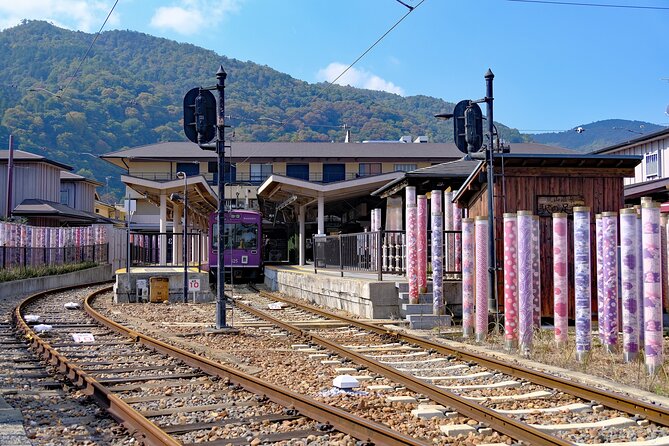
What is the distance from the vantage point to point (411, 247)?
14.6 meters

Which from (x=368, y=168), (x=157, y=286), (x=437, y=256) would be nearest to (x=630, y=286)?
(x=437, y=256)

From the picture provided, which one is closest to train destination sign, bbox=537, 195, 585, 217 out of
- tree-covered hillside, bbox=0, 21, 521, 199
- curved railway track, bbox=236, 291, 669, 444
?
curved railway track, bbox=236, 291, 669, 444

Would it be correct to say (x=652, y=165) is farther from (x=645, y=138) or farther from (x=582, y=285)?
(x=582, y=285)

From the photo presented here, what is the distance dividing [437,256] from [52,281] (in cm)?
2054

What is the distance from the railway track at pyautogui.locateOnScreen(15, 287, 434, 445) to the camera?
5809mm

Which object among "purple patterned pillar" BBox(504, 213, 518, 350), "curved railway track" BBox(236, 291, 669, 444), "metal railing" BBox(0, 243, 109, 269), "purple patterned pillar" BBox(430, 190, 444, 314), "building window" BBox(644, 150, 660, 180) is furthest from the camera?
"building window" BBox(644, 150, 660, 180)

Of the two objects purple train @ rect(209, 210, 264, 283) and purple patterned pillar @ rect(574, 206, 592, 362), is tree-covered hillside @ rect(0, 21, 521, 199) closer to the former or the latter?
purple train @ rect(209, 210, 264, 283)

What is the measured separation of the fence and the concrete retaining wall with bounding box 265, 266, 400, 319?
23.2 inches

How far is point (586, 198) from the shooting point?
14.1 meters

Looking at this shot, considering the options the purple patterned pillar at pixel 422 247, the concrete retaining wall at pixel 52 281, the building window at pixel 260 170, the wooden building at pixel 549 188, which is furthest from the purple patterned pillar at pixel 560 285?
the building window at pixel 260 170

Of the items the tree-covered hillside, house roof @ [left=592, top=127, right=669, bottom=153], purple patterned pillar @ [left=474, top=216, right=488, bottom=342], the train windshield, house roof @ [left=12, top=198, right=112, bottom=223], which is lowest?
purple patterned pillar @ [left=474, top=216, right=488, bottom=342]

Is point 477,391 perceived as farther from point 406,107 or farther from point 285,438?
point 406,107

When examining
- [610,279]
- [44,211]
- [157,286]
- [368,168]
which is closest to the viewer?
[610,279]

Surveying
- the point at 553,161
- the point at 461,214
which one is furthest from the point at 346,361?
the point at 461,214
